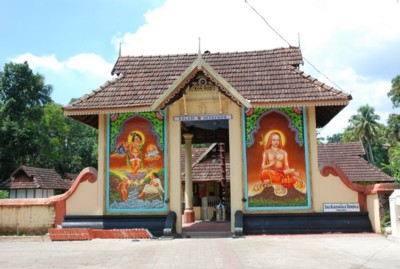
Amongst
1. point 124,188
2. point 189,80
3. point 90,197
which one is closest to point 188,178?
point 124,188

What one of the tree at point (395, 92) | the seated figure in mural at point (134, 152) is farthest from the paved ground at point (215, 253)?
the tree at point (395, 92)

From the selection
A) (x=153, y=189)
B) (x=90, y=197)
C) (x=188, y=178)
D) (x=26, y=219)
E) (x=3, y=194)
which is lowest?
(x=26, y=219)

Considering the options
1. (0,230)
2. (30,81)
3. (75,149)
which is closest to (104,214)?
(0,230)

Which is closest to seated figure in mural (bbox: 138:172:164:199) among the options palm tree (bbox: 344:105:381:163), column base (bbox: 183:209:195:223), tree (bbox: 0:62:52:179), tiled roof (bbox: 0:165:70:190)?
column base (bbox: 183:209:195:223)

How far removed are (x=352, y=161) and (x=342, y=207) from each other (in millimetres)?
13906

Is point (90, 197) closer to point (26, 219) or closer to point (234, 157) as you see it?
point (26, 219)

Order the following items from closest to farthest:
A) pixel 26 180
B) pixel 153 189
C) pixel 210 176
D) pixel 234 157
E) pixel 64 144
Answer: pixel 234 157 < pixel 153 189 < pixel 210 176 < pixel 26 180 < pixel 64 144

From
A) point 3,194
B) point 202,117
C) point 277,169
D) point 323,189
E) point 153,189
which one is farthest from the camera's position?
point 3,194

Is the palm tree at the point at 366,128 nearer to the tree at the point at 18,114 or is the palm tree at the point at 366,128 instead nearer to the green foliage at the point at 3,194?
the tree at the point at 18,114

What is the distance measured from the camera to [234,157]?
1400 centimetres

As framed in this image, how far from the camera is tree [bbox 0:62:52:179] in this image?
124ft

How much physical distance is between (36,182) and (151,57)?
21.8 metres

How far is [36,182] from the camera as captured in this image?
34.3m

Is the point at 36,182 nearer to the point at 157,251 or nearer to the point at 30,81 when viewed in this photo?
the point at 30,81
